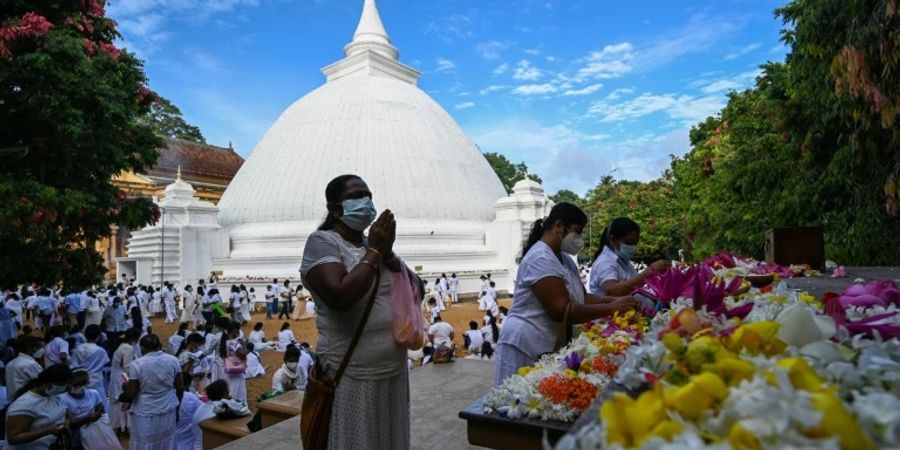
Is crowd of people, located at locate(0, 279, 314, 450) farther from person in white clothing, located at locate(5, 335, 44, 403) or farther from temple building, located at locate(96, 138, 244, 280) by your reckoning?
temple building, located at locate(96, 138, 244, 280)

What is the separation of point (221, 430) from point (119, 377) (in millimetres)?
4100

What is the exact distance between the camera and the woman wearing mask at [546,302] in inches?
121

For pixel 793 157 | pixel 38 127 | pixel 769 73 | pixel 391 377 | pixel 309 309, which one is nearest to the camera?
pixel 391 377

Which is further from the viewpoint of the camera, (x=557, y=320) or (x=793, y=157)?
(x=793, y=157)

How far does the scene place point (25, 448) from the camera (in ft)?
15.0

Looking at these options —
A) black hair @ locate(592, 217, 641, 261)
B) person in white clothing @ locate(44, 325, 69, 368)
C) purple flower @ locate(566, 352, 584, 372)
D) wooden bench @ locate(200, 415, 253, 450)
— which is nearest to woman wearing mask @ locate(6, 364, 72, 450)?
wooden bench @ locate(200, 415, 253, 450)

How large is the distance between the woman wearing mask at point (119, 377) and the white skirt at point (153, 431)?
2.68m

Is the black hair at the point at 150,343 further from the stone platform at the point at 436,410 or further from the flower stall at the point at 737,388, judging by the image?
the flower stall at the point at 737,388

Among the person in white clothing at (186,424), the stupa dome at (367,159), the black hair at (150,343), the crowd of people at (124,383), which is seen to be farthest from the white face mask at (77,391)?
the stupa dome at (367,159)

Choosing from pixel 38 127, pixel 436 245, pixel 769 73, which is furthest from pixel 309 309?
pixel 769 73

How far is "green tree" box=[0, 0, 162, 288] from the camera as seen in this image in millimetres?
6676

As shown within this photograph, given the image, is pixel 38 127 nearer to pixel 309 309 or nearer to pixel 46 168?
pixel 46 168

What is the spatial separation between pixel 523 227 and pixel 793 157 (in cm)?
1422

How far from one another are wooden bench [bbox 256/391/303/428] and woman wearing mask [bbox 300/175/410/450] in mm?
2421
